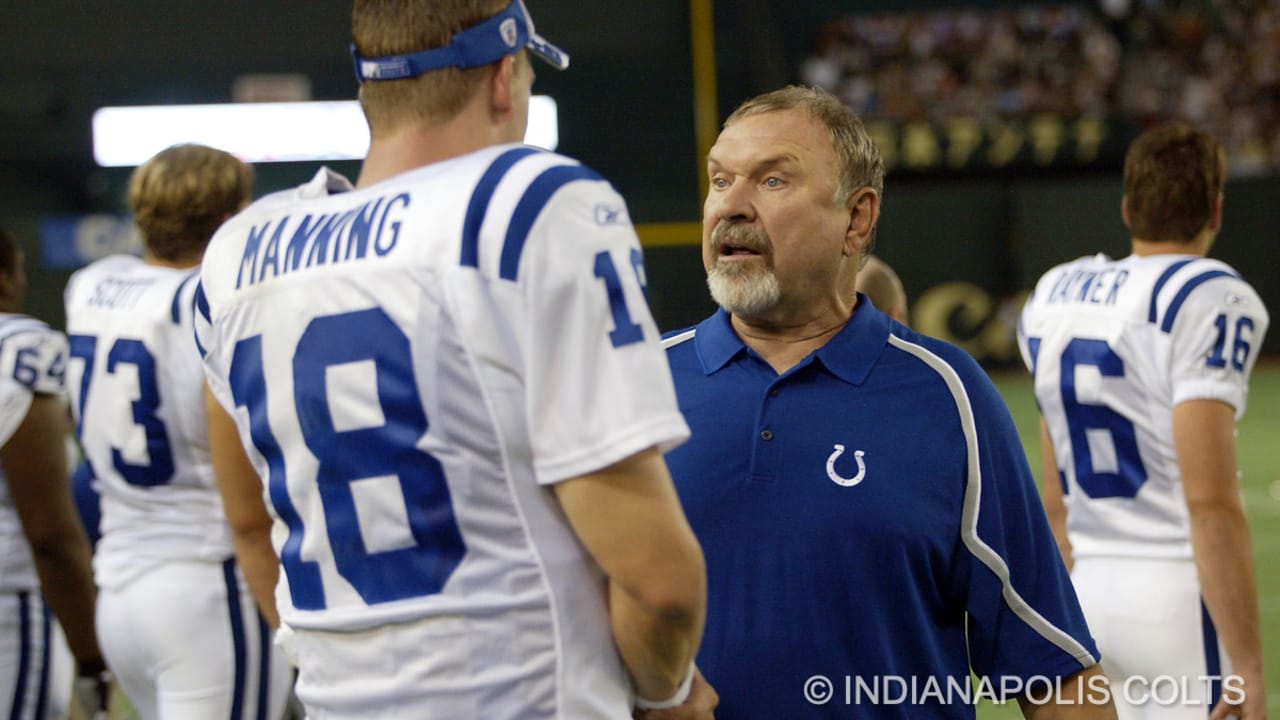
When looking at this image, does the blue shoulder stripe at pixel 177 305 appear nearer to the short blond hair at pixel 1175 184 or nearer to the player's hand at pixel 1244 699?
the short blond hair at pixel 1175 184

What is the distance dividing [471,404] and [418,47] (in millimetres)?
431

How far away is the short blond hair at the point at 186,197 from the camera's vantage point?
139 inches

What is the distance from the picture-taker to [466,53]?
175cm

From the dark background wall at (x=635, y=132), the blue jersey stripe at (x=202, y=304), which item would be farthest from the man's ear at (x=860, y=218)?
the dark background wall at (x=635, y=132)

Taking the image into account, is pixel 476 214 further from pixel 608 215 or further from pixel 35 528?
pixel 35 528

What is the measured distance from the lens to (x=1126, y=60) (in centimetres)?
2038

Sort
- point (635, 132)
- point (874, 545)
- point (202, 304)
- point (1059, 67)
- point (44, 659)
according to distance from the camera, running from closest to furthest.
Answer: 1. point (202, 304)
2. point (874, 545)
3. point (44, 659)
4. point (635, 132)
5. point (1059, 67)

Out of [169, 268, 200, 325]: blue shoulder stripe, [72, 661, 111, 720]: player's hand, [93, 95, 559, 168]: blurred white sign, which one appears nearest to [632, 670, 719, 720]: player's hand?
[169, 268, 200, 325]: blue shoulder stripe

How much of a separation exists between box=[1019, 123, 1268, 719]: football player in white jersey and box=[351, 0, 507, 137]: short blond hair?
208 centimetres

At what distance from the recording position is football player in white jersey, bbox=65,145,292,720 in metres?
3.48

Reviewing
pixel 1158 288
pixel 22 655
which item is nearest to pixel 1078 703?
pixel 1158 288

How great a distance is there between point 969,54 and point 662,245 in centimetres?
609

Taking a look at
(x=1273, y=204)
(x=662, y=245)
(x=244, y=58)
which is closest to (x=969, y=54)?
(x=1273, y=204)

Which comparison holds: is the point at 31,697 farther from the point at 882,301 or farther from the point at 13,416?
the point at 882,301
